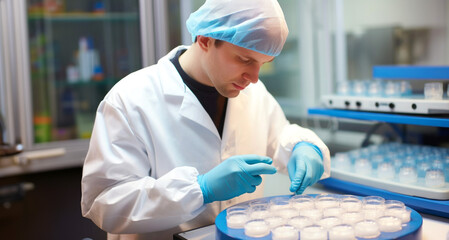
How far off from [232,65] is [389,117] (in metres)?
0.63

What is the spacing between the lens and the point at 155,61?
8.20 feet

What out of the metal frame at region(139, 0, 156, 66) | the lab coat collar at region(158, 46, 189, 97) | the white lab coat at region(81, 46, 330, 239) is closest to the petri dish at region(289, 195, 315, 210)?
the white lab coat at region(81, 46, 330, 239)

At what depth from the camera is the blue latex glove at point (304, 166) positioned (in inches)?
49.5

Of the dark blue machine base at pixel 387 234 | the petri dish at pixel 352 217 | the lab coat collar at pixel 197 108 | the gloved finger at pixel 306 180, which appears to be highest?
the lab coat collar at pixel 197 108

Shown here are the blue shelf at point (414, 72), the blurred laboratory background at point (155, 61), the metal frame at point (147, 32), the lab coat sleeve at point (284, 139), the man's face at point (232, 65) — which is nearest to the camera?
the man's face at point (232, 65)

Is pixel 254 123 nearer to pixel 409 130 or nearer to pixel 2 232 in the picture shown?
pixel 409 130

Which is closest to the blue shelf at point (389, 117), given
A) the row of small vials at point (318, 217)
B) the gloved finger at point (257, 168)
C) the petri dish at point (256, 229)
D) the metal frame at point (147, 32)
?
the row of small vials at point (318, 217)

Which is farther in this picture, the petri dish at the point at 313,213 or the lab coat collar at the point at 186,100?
the lab coat collar at the point at 186,100

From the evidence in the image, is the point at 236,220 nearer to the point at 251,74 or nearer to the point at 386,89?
the point at 251,74

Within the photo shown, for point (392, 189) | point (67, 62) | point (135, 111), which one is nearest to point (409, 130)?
point (392, 189)

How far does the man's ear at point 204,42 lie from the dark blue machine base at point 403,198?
67 cm

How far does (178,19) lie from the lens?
96.3 inches

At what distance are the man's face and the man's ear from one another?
0.04 feet

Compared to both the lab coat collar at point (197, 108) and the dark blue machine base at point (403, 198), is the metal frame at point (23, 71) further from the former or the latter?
the dark blue machine base at point (403, 198)
